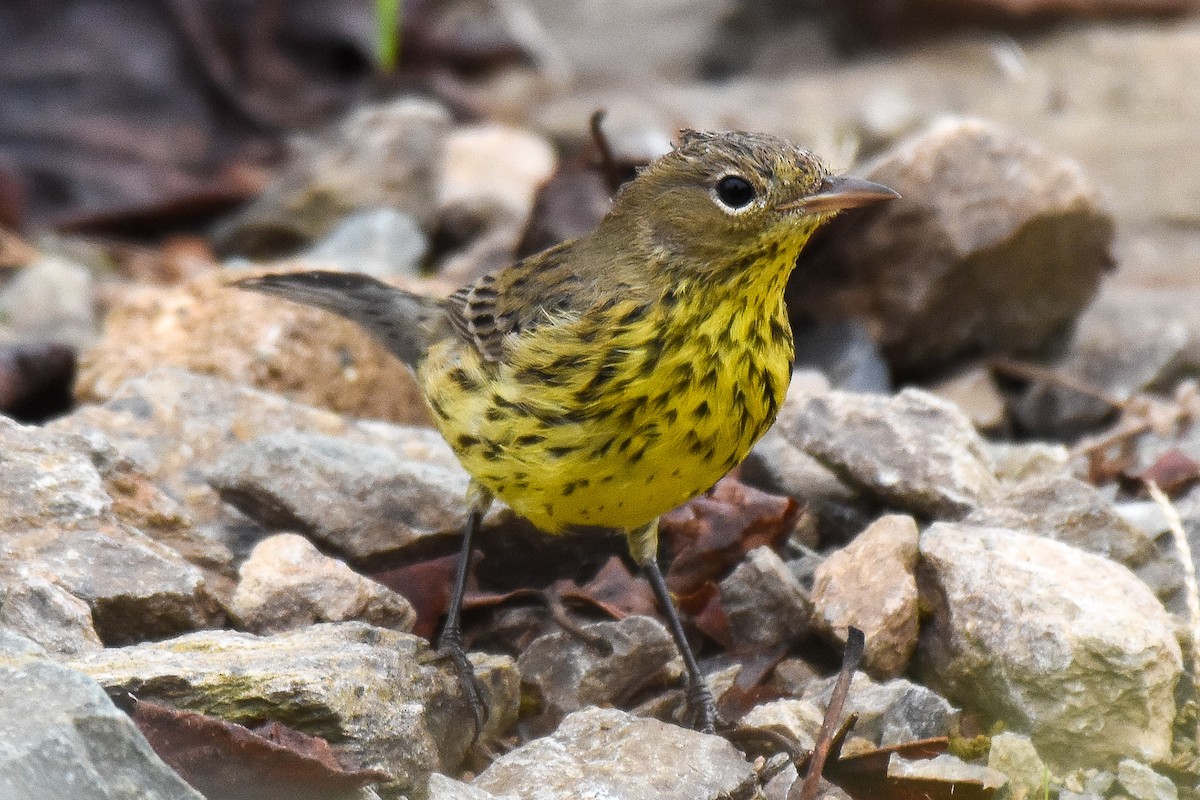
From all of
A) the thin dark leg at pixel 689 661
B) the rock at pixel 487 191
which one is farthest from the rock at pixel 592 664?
the rock at pixel 487 191

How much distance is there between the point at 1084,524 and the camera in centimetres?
466

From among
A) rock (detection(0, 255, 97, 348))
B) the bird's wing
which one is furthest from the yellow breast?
rock (detection(0, 255, 97, 348))

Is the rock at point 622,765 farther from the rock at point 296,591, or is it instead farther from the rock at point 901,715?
the rock at point 296,591

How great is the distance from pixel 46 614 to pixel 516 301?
5.64ft

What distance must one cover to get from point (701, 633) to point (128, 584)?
1.67m

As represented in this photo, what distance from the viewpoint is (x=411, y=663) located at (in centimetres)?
385

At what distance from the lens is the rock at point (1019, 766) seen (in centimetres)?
371

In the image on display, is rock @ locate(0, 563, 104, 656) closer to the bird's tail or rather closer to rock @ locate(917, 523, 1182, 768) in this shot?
the bird's tail

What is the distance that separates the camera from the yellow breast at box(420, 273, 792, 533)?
166 inches

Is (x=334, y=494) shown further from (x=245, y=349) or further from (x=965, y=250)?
(x=965, y=250)

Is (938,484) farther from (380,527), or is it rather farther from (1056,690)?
(380,527)

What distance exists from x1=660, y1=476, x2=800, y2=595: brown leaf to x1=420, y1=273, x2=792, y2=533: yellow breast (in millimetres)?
597

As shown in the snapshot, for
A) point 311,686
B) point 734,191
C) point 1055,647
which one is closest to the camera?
point 311,686

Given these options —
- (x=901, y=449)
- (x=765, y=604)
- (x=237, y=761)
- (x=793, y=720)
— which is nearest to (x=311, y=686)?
(x=237, y=761)
